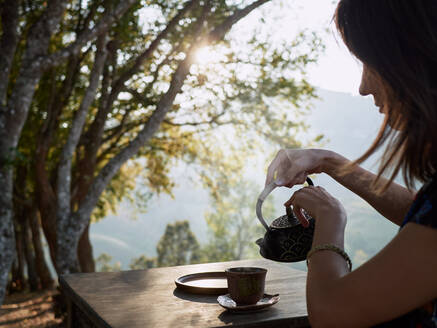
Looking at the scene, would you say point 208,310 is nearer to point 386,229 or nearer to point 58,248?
point 58,248

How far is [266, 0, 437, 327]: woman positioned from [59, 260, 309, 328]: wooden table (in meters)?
0.48

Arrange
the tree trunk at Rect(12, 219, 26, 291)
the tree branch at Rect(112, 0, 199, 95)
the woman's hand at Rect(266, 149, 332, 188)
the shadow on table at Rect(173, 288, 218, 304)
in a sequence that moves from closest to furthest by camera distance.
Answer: the woman's hand at Rect(266, 149, 332, 188), the shadow on table at Rect(173, 288, 218, 304), the tree branch at Rect(112, 0, 199, 95), the tree trunk at Rect(12, 219, 26, 291)

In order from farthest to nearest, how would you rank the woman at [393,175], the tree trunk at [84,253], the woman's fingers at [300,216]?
the tree trunk at [84,253], the woman's fingers at [300,216], the woman at [393,175]

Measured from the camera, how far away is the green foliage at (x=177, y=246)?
23.2 m

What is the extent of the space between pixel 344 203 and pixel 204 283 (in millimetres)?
43191

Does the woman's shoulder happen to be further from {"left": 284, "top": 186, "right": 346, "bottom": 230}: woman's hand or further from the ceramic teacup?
the ceramic teacup

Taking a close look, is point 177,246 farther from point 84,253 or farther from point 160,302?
point 160,302

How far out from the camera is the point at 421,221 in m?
0.90

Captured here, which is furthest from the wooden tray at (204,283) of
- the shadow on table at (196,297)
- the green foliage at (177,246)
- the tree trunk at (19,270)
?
the green foliage at (177,246)

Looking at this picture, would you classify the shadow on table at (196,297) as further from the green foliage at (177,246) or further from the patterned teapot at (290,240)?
the green foliage at (177,246)

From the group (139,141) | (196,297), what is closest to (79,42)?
(139,141)

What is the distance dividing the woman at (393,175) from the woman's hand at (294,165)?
1.01 ft

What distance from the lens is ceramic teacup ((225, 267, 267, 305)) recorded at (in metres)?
1.50

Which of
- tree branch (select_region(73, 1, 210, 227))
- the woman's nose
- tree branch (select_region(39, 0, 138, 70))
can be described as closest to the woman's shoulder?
the woman's nose
